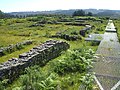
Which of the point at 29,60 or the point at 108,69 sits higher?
the point at 29,60

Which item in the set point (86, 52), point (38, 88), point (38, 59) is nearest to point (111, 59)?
point (86, 52)

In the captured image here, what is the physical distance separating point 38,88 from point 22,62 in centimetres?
365

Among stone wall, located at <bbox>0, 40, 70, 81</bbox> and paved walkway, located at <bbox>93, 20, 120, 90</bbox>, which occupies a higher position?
stone wall, located at <bbox>0, 40, 70, 81</bbox>

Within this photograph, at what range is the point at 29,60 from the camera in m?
16.8

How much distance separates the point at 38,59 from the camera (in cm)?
1838

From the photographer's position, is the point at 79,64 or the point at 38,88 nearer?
the point at 38,88

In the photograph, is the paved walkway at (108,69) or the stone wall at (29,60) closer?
the stone wall at (29,60)

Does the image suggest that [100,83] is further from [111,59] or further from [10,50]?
[10,50]

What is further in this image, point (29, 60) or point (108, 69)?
point (108, 69)

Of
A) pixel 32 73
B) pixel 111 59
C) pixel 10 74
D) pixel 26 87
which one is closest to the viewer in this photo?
pixel 26 87

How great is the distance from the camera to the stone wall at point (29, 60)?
14.7m

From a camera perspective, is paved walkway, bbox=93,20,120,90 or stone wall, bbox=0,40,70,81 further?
paved walkway, bbox=93,20,120,90

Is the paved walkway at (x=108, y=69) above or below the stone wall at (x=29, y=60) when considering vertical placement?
below

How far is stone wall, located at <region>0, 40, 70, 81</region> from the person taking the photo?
1466cm
